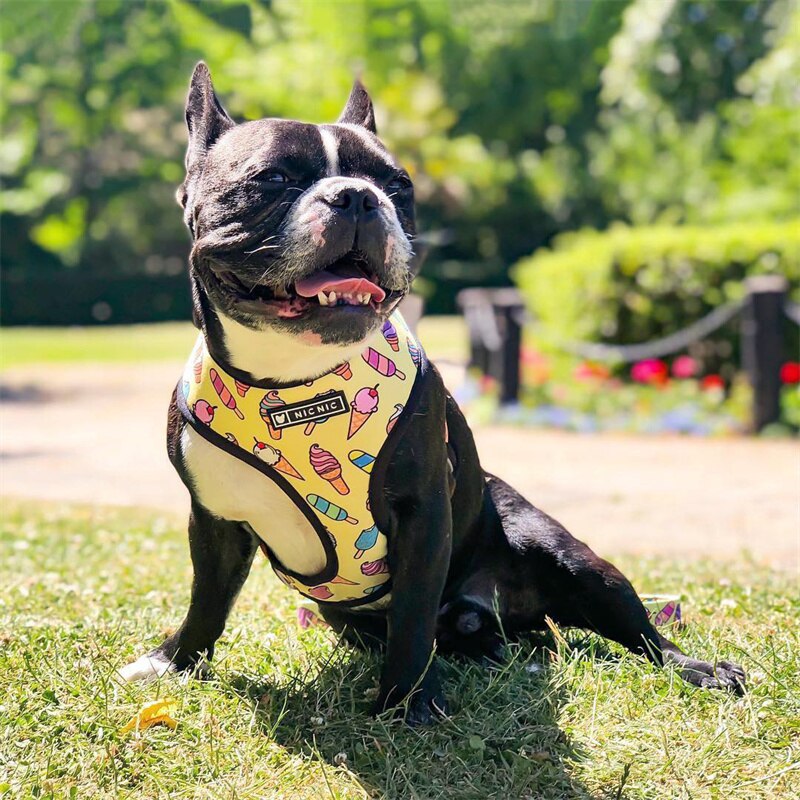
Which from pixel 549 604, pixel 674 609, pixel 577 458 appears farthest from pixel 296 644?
pixel 577 458

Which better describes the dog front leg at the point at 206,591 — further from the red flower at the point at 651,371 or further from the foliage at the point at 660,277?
the foliage at the point at 660,277

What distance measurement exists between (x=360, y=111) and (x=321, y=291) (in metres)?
0.82

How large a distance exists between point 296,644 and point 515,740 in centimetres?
93

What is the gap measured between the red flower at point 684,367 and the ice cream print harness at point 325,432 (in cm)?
794

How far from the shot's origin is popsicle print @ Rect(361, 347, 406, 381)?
119 inches

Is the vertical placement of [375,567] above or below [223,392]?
below

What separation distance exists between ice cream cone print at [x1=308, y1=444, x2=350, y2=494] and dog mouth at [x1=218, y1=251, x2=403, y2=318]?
39cm

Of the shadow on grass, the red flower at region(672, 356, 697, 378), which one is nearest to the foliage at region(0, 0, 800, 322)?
the red flower at region(672, 356, 697, 378)

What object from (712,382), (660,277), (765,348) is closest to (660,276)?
(660,277)

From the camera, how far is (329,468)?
2926 mm

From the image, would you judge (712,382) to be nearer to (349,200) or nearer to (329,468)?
(329,468)

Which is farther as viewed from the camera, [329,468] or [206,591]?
[206,591]

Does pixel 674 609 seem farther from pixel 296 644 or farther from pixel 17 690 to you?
pixel 17 690

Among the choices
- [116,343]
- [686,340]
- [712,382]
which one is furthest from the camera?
[116,343]
